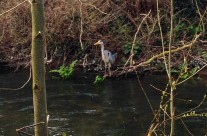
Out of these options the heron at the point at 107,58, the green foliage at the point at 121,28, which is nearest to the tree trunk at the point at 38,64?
the heron at the point at 107,58

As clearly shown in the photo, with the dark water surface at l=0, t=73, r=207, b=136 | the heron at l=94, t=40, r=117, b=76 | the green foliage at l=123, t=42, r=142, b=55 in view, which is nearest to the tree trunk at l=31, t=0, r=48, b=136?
the dark water surface at l=0, t=73, r=207, b=136

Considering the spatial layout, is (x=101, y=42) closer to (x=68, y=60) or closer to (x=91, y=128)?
(x=68, y=60)

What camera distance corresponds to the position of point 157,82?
11.4 metres

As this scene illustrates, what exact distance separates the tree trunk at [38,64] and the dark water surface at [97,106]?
5.75 metres

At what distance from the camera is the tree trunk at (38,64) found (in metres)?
2.22

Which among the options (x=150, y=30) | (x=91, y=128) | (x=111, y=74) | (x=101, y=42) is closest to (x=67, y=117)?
(x=91, y=128)

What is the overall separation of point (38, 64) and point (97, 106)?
24.6 ft

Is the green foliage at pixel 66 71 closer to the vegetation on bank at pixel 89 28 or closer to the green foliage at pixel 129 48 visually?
the vegetation on bank at pixel 89 28

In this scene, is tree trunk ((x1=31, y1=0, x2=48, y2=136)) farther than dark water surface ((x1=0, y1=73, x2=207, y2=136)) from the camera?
No

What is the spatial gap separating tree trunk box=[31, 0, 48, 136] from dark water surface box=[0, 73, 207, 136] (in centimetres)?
575

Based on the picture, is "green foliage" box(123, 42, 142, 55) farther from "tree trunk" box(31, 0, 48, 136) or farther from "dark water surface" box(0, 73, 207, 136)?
"tree trunk" box(31, 0, 48, 136)

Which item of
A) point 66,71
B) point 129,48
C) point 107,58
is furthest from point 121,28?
point 66,71

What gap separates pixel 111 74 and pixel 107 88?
1.08 metres

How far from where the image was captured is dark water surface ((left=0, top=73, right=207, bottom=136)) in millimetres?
8227
